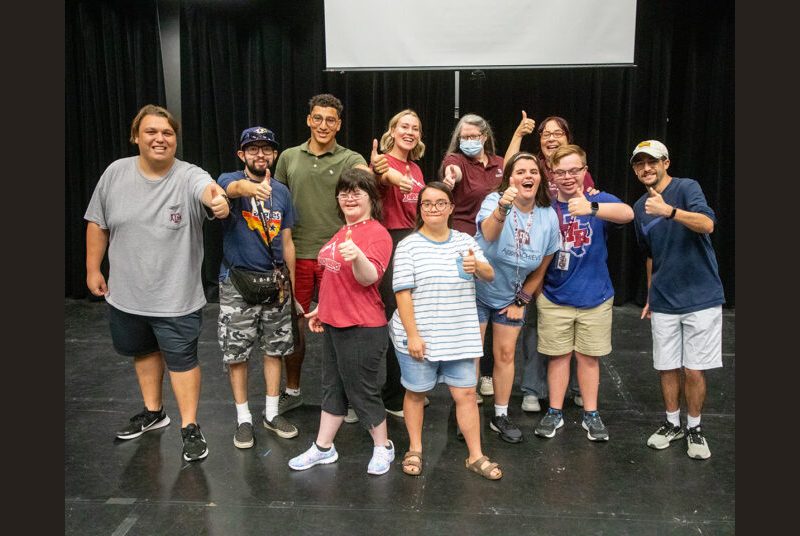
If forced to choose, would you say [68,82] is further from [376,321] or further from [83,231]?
[376,321]

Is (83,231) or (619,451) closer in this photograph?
(619,451)

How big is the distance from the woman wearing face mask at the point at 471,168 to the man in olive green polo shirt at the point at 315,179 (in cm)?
46

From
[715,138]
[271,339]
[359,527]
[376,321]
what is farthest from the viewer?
[715,138]

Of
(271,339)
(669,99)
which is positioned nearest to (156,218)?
(271,339)

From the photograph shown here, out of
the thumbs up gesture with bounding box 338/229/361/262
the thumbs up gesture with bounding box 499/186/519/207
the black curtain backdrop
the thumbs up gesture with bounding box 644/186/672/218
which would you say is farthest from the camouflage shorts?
the black curtain backdrop

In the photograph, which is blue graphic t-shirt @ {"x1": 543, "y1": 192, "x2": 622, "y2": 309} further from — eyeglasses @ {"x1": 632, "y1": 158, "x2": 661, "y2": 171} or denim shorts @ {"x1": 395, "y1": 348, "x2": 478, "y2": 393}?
denim shorts @ {"x1": 395, "y1": 348, "x2": 478, "y2": 393}

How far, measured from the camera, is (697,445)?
2812mm

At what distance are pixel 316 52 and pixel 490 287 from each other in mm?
3179

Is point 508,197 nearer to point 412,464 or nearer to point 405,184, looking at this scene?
point 405,184

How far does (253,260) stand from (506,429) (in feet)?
4.44

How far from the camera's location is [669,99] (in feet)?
17.0

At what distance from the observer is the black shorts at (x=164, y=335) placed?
2766 millimetres

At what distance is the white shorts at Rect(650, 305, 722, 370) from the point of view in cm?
275

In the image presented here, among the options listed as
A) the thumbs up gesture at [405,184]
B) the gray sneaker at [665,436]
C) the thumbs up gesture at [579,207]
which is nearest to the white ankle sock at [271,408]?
the thumbs up gesture at [405,184]
